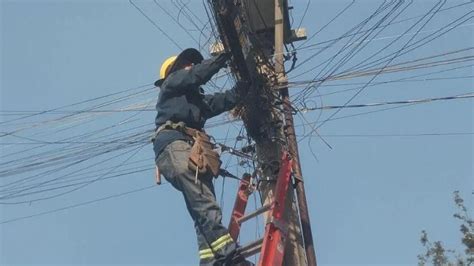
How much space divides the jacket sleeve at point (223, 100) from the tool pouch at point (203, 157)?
0.38 metres

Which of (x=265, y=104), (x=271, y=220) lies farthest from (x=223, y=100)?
(x=271, y=220)

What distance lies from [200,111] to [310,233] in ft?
4.09

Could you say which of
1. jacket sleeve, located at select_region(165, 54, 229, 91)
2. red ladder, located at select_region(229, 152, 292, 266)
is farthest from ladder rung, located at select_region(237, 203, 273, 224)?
jacket sleeve, located at select_region(165, 54, 229, 91)

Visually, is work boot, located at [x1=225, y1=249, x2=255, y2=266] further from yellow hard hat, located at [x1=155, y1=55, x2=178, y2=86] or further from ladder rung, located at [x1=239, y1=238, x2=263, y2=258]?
yellow hard hat, located at [x1=155, y1=55, x2=178, y2=86]

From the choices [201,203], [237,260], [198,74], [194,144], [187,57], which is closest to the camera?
[237,260]

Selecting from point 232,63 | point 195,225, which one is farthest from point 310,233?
point 232,63

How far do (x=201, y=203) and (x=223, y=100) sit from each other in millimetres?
1207

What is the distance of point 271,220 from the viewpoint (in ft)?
17.1

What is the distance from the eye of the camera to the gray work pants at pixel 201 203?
190 inches

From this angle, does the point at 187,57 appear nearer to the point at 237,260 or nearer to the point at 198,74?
the point at 198,74

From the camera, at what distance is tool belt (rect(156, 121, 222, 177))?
5.09 m

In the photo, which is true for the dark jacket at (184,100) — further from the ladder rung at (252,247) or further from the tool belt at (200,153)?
the ladder rung at (252,247)

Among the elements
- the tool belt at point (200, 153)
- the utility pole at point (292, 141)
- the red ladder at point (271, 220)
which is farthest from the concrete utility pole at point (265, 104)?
the tool belt at point (200, 153)

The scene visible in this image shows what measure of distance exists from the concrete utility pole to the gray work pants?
0.72 m
